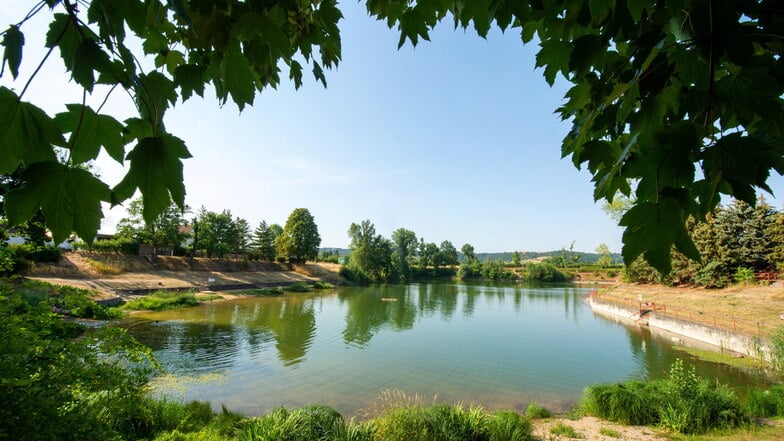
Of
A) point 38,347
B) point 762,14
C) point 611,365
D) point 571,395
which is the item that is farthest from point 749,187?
point 611,365

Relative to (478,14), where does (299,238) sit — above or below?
above

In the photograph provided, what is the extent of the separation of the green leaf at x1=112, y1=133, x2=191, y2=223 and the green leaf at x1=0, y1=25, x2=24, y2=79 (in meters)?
0.30

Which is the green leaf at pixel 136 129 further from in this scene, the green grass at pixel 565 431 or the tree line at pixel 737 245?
the tree line at pixel 737 245

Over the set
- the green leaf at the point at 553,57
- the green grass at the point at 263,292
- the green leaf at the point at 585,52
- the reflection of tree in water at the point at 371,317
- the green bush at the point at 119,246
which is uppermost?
the green leaf at the point at 553,57

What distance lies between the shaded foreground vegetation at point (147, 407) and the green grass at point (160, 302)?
17.9 meters

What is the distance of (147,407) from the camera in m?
5.91

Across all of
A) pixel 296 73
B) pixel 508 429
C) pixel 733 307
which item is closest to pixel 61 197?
pixel 296 73

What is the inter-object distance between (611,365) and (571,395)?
5188mm

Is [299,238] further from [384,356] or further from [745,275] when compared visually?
[745,275]

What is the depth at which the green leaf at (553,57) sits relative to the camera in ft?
4.95

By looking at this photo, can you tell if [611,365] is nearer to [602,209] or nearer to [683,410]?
[683,410]

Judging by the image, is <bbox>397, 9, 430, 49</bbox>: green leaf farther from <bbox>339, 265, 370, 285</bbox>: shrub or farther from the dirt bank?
<bbox>339, 265, 370, 285</bbox>: shrub

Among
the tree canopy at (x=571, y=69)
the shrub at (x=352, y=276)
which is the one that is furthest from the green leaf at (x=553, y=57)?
the shrub at (x=352, y=276)

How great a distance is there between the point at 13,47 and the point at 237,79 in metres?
0.42
